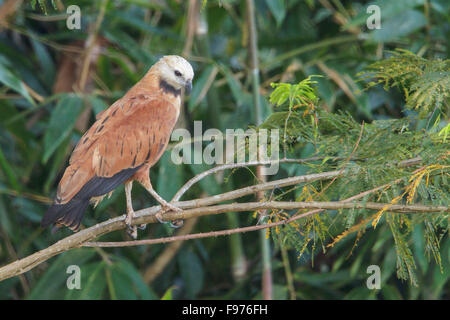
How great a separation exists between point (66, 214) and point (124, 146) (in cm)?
48

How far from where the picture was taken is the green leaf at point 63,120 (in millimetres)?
3873

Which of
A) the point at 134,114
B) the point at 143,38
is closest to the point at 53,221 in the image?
the point at 134,114

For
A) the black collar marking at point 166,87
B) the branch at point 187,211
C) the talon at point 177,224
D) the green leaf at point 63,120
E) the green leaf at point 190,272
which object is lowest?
the branch at point 187,211

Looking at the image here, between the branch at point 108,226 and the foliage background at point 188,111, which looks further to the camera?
the foliage background at point 188,111

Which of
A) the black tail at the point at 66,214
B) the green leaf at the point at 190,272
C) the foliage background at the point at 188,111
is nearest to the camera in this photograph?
the black tail at the point at 66,214

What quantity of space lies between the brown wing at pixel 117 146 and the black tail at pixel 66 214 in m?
0.03

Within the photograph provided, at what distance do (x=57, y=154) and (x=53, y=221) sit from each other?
6.02 ft

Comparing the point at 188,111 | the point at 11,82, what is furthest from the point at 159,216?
the point at 188,111

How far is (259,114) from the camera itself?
392 centimetres

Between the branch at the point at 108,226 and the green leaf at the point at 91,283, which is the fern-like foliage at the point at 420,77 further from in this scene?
the green leaf at the point at 91,283

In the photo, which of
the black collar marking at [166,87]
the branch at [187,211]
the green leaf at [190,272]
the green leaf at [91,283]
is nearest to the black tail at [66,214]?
the branch at [187,211]

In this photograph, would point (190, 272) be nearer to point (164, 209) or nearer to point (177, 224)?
point (177, 224)

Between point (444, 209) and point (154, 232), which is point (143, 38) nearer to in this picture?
point (154, 232)

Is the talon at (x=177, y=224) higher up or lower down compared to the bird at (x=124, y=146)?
lower down
